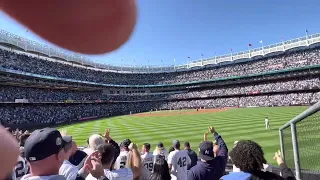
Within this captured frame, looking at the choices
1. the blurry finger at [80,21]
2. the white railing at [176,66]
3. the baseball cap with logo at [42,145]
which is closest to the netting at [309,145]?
the baseball cap with logo at [42,145]

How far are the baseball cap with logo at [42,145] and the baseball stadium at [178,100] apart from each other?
588 millimetres

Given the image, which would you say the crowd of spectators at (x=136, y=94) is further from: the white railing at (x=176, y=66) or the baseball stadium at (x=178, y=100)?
the white railing at (x=176, y=66)

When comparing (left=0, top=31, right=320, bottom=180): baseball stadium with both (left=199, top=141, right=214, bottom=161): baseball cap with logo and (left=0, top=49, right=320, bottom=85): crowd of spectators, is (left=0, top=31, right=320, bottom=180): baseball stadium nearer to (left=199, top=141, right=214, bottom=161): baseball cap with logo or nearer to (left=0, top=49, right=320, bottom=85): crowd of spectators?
(left=0, top=49, right=320, bottom=85): crowd of spectators

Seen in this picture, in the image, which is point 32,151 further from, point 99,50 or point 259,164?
point 259,164

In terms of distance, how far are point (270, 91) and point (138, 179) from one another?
2589 inches

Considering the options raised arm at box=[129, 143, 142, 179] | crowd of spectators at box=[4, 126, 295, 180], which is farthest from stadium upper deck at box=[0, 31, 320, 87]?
raised arm at box=[129, 143, 142, 179]

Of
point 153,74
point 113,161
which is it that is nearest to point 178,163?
point 113,161

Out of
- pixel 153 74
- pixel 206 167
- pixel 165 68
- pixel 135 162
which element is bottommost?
pixel 206 167

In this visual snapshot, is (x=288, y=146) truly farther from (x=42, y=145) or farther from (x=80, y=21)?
(x=80, y=21)

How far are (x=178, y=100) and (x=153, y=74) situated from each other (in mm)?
17614

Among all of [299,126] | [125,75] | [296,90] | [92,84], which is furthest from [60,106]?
[299,126]

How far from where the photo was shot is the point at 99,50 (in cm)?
87

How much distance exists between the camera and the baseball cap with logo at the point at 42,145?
2.33 metres

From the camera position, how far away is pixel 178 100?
278 feet
